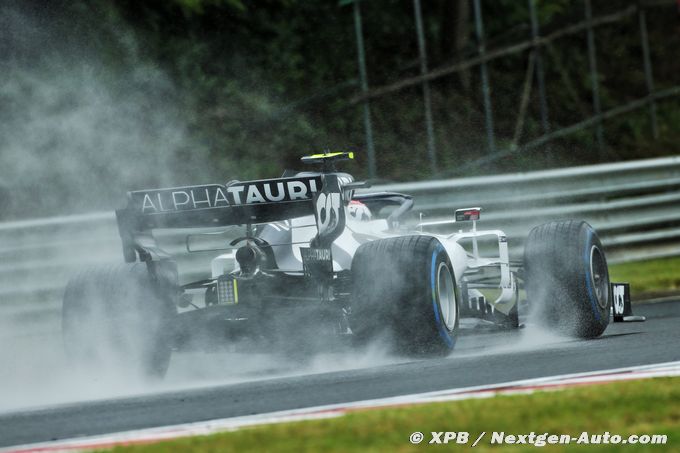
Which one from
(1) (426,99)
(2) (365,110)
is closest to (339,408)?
(2) (365,110)

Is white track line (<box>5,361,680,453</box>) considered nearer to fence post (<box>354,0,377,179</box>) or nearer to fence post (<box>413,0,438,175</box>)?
fence post (<box>354,0,377,179</box>)

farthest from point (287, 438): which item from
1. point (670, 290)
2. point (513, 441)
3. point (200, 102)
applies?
point (200, 102)

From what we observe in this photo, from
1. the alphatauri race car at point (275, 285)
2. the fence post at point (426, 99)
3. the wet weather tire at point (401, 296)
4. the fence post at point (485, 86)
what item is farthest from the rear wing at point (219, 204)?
the fence post at point (485, 86)

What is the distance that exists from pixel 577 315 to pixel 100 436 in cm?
443

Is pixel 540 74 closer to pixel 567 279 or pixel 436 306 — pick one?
pixel 567 279

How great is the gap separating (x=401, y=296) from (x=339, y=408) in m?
1.79

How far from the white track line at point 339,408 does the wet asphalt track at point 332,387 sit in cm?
16

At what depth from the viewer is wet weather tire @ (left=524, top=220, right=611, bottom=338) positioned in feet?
32.0

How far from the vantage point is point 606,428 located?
19.2ft

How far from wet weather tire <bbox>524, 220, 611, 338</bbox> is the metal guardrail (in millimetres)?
3366

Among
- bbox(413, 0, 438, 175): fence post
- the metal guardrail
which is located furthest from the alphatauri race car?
bbox(413, 0, 438, 175): fence post

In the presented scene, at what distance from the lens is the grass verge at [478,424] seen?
5.68 m

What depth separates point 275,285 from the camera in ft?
28.9

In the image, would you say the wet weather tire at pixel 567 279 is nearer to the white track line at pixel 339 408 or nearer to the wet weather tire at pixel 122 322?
the white track line at pixel 339 408
